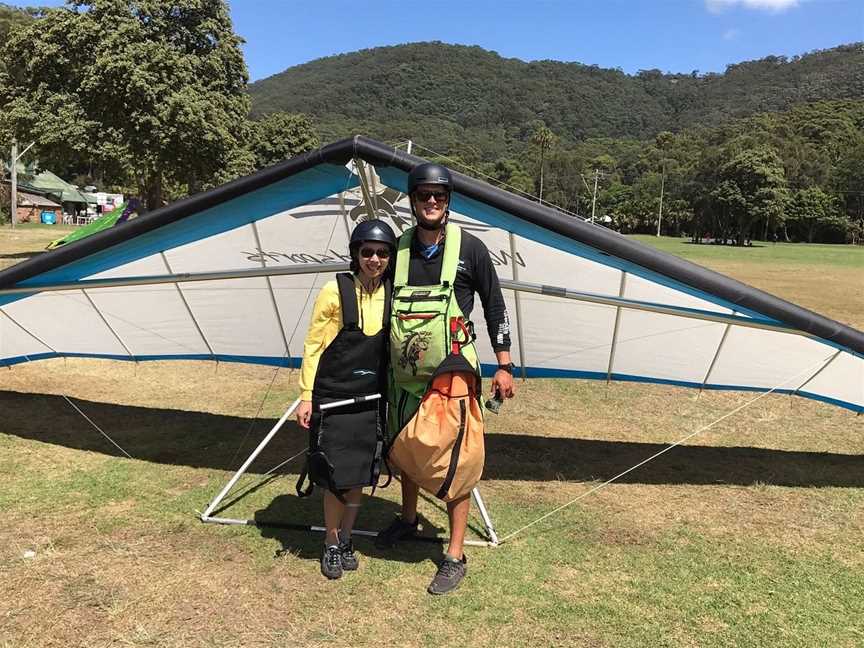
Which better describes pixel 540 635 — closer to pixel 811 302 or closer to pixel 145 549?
pixel 145 549

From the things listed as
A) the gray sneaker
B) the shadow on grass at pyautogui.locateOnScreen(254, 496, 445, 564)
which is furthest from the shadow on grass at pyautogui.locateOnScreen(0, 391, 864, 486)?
the gray sneaker

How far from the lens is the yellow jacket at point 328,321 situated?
3570mm

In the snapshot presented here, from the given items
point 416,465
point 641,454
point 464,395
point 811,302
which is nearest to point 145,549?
point 416,465

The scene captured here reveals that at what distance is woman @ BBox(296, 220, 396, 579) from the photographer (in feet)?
11.6

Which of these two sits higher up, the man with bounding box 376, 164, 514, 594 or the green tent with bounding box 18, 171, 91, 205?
the green tent with bounding box 18, 171, 91, 205

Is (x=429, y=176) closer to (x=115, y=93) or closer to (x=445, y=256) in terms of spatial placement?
(x=445, y=256)

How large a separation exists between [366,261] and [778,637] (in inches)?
117

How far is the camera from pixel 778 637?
11.2ft

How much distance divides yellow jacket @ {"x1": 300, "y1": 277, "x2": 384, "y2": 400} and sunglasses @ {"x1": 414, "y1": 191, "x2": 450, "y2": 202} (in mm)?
574

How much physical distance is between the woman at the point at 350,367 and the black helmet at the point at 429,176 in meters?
0.32

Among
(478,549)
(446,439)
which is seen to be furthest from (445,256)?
(478,549)

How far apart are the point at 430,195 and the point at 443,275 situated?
17.1 inches

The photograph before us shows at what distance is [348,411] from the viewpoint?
12.0 feet

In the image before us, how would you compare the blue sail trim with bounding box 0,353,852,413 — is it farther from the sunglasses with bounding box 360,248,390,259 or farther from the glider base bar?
the sunglasses with bounding box 360,248,390,259
